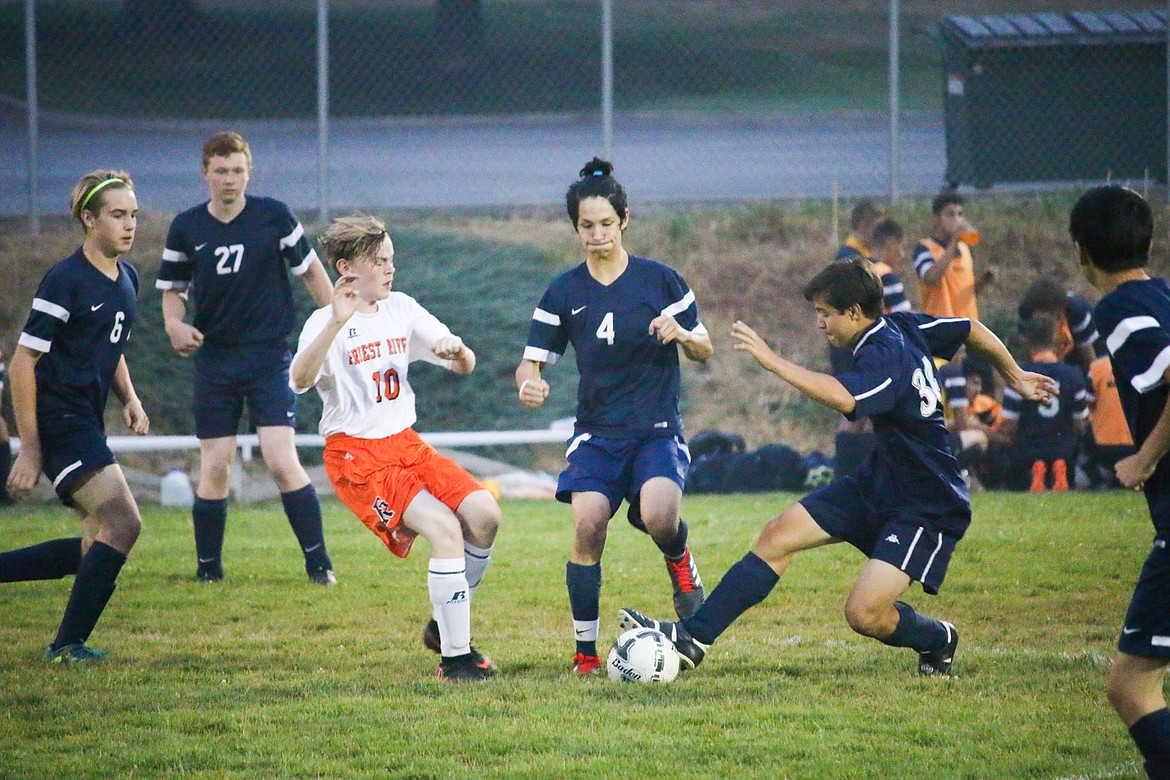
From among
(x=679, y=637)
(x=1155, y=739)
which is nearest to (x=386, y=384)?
(x=679, y=637)

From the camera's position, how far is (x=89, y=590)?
20.3 feet

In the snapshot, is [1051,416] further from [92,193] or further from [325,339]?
[92,193]

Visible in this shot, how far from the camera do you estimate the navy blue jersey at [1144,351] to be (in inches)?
163

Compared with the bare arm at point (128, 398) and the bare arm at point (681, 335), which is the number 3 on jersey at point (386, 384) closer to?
the bare arm at point (681, 335)

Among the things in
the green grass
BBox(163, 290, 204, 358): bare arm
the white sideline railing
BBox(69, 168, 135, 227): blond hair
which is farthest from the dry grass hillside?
BBox(69, 168, 135, 227): blond hair

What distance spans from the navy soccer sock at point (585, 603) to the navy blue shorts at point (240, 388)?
106 inches

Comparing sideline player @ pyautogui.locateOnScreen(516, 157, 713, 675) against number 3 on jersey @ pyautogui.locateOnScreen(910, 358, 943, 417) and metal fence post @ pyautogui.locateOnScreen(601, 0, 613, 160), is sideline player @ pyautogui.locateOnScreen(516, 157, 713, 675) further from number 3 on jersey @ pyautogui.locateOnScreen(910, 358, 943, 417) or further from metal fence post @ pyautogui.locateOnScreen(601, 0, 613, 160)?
metal fence post @ pyautogui.locateOnScreen(601, 0, 613, 160)

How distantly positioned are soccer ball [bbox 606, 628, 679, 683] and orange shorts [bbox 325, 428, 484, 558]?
0.95 metres

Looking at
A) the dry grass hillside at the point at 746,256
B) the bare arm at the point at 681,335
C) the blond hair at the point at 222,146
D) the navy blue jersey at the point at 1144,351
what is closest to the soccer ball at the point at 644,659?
the bare arm at the point at 681,335

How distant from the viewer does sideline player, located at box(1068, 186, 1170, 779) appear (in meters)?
4.10

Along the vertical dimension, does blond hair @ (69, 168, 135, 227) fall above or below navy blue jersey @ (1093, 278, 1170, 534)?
above

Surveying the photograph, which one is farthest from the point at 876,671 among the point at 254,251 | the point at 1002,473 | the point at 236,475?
the point at 236,475

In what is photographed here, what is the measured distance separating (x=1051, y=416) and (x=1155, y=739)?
23.2 feet

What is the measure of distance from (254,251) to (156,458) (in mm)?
6157
